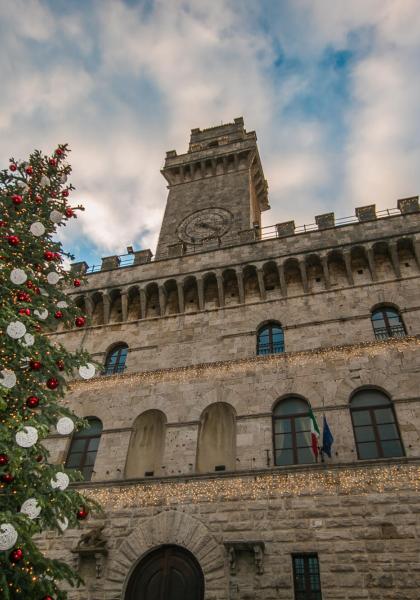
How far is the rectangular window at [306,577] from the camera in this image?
31.2ft

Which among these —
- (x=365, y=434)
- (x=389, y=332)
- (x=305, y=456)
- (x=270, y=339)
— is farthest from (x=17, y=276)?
(x=389, y=332)

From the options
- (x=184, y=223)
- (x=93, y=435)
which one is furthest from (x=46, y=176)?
(x=184, y=223)

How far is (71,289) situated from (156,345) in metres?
4.70

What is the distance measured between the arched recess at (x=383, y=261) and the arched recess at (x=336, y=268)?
1.05 m

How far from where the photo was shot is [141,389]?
14141 millimetres

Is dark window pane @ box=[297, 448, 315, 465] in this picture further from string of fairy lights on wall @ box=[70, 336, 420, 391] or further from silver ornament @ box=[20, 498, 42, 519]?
Result: silver ornament @ box=[20, 498, 42, 519]

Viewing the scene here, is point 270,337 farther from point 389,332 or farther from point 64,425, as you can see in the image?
point 64,425

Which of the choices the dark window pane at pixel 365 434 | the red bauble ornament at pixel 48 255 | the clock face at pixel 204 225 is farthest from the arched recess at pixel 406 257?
the red bauble ornament at pixel 48 255

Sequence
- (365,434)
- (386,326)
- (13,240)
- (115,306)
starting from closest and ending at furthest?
(13,240) < (365,434) < (386,326) < (115,306)

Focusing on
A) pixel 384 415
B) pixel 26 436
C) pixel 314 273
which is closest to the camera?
pixel 26 436

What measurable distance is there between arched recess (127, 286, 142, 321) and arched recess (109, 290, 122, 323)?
44cm

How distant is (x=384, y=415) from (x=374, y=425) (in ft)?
1.31

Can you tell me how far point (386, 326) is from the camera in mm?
13516

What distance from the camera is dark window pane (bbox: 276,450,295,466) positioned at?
11.6 metres
